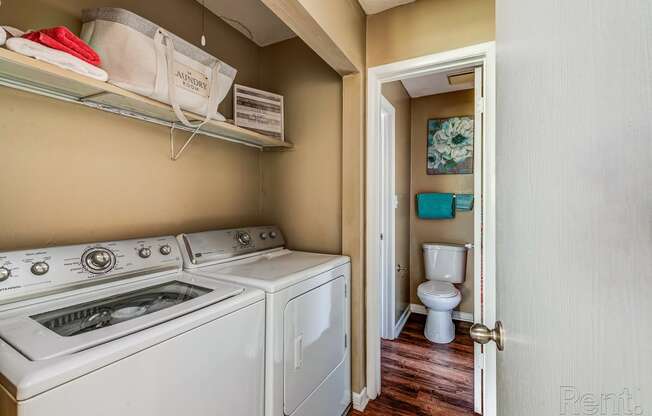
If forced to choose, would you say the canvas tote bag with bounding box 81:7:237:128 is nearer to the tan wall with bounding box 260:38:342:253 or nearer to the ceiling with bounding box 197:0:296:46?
the ceiling with bounding box 197:0:296:46

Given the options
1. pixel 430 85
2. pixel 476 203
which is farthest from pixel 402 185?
pixel 476 203

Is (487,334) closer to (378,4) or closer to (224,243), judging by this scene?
(224,243)

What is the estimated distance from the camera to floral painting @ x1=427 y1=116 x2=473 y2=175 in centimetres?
304

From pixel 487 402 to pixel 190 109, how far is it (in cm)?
222

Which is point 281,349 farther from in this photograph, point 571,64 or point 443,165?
point 443,165

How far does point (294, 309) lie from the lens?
1.25 meters

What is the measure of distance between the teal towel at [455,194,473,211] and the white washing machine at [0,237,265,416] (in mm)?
2632

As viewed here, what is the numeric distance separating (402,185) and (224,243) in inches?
80.7

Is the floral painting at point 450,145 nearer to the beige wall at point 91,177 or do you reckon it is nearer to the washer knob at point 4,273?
the beige wall at point 91,177

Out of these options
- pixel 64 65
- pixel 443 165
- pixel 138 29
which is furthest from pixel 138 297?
pixel 443 165

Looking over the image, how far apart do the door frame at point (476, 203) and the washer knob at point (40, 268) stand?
152 centimetres

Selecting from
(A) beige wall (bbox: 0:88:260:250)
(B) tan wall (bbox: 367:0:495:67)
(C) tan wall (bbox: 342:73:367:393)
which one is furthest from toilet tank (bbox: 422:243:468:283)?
(A) beige wall (bbox: 0:88:260:250)

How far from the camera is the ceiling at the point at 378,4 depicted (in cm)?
167

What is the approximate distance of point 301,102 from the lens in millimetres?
2051
